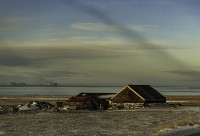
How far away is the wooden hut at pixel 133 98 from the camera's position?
281 ft

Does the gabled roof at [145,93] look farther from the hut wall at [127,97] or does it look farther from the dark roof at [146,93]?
the hut wall at [127,97]

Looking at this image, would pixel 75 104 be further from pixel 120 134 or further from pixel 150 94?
pixel 120 134

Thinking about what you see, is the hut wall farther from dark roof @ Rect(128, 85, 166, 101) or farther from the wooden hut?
dark roof @ Rect(128, 85, 166, 101)

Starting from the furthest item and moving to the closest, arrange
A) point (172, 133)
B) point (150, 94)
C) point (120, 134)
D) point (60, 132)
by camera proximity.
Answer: point (150, 94) → point (60, 132) → point (120, 134) → point (172, 133)

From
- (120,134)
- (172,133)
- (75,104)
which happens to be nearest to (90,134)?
(120,134)

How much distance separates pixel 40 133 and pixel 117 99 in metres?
50.8

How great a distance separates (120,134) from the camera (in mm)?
36188

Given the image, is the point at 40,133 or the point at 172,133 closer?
the point at 172,133

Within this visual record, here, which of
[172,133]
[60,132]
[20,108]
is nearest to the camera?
[172,133]

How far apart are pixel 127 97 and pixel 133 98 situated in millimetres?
1487

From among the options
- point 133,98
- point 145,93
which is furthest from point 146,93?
point 133,98

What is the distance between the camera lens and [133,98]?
86.4 m

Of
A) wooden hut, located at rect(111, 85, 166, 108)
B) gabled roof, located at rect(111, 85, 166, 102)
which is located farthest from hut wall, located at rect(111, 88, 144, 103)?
gabled roof, located at rect(111, 85, 166, 102)

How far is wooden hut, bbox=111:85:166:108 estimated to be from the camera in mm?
85688
